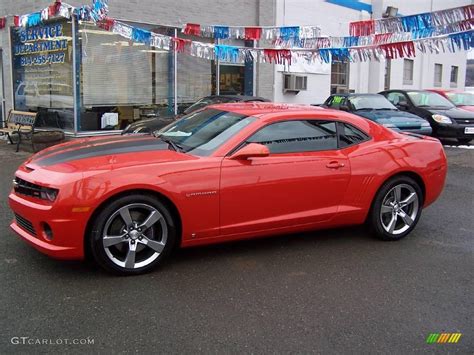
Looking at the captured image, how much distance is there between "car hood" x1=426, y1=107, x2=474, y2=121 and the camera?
13.2m

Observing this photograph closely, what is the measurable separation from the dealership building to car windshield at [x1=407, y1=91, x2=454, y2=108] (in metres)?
4.00

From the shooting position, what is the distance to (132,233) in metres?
4.19

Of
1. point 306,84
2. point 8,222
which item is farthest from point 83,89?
point 306,84

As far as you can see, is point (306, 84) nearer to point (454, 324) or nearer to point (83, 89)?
point (83, 89)

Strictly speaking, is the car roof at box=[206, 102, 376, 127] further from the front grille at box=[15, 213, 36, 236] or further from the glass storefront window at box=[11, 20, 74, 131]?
the glass storefront window at box=[11, 20, 74, 131]

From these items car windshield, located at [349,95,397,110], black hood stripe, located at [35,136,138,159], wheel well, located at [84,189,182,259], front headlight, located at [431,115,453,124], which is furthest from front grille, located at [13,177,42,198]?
front headlight, located at [431,115,453,124]

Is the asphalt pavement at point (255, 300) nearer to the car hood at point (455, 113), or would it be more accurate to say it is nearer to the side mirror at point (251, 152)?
the side mirror at point (251, 152)

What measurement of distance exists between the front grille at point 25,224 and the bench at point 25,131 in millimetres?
7053

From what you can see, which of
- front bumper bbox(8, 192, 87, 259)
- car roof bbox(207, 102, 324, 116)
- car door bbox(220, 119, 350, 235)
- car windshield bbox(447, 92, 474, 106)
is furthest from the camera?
car windshield bbox(447, 92, 474, 106)

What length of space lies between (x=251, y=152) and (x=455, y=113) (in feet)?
35.3

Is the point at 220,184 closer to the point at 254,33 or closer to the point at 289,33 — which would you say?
the point at 289,33

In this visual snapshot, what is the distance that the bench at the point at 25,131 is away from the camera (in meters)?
11.1

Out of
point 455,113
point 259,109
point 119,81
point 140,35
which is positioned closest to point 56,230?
point 259,109

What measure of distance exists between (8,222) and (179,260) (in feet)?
7.45
